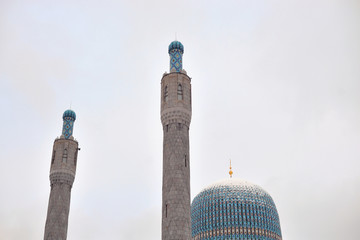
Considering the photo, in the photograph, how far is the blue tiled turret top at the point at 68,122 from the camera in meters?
41.5

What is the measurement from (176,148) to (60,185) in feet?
46.7

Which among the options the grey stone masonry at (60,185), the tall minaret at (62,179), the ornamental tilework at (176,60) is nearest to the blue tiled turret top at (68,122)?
the tall minaret at (62,179)

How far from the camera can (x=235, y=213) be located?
161 feet

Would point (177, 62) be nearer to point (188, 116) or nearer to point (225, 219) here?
point (188, 116)

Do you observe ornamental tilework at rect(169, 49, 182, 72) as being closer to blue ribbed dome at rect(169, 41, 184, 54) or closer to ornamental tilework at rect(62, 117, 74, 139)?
blue ribbed dome at rect(169, 41, 184, 54)

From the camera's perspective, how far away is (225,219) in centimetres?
4900

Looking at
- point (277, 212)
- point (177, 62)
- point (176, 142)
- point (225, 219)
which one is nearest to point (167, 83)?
point (177, 62)

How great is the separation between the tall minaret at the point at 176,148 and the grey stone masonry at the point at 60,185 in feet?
41.6

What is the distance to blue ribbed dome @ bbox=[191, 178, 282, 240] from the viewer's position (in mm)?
48594

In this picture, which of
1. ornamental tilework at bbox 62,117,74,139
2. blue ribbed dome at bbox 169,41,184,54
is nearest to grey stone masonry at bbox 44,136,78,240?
ornamental tilework at bbox 62,117,74,139

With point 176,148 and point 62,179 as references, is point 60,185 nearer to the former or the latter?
point 62,179

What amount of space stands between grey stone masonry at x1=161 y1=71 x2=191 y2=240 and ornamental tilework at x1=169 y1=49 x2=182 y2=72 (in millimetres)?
640

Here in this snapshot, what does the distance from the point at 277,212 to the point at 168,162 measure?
28090 mm

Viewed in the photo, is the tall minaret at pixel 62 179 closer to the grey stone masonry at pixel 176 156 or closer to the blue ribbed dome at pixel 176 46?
the grey stone masonry at pixel 176 156
